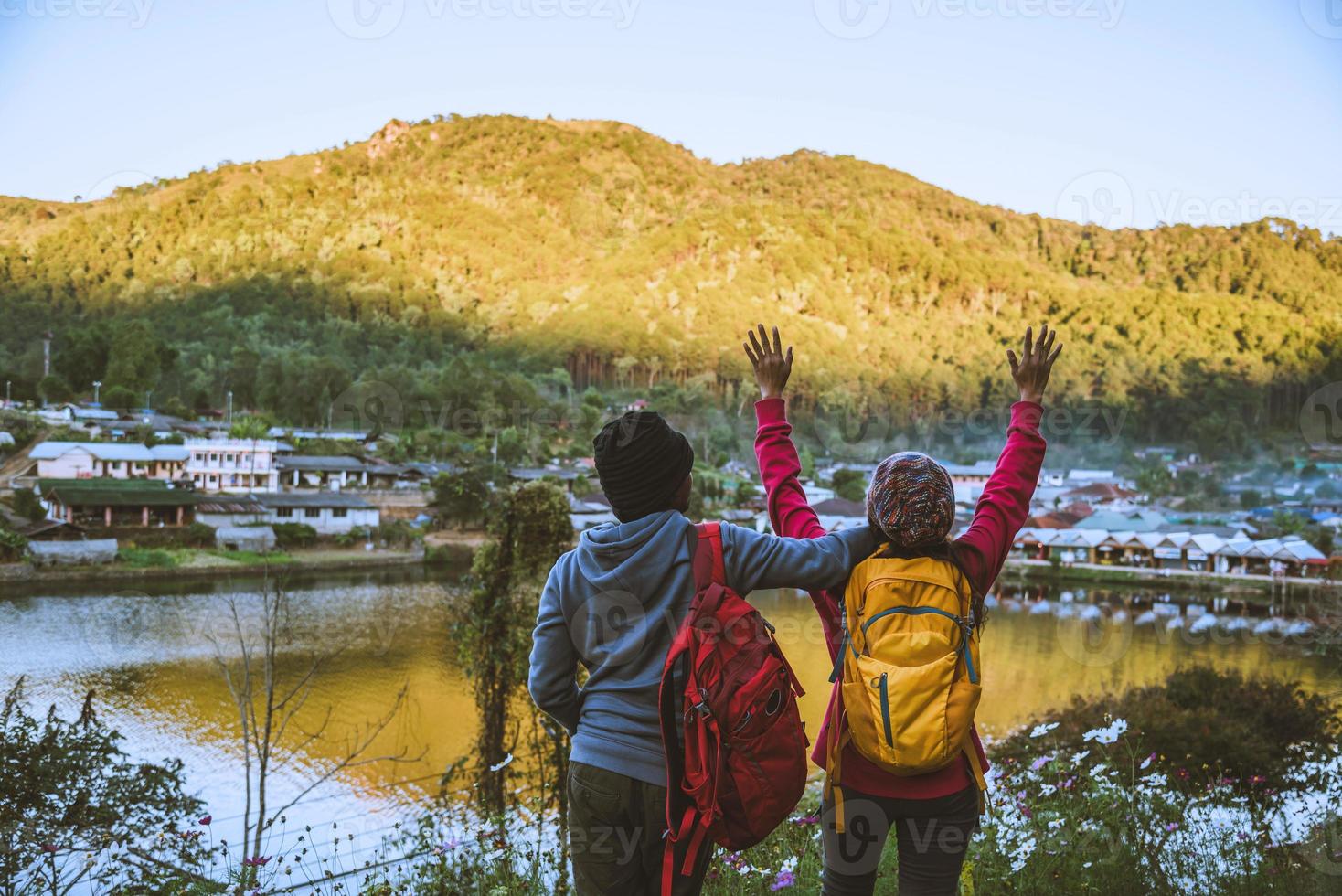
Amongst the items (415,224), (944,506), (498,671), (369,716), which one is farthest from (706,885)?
(415,224)

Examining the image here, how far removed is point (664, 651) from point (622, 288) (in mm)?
96361

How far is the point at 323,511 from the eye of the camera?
1000 inches

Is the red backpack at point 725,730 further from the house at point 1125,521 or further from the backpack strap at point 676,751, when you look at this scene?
the house at point 1125,521

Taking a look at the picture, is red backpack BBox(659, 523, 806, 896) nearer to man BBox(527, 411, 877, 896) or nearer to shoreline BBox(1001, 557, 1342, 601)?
man BBox(527, 411, 877, 896)

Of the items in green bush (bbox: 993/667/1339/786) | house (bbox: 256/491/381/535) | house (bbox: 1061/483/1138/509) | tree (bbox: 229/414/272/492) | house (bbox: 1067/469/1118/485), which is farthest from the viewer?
house (bbox: 1067/469/1118/485)

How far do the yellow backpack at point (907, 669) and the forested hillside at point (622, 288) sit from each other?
45.4 m

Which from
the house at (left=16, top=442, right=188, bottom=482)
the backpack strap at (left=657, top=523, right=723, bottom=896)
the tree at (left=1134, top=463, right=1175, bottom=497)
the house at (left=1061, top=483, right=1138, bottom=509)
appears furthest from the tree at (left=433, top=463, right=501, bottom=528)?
the tree at (left=1134, top=463, right=1175, bottom=497)

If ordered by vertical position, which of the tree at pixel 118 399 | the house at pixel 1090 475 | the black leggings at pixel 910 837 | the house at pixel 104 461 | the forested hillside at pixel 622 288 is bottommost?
the house at pixel 1090 475

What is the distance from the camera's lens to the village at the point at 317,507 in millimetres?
22062

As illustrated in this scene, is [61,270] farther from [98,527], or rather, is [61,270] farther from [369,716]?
[369,716]

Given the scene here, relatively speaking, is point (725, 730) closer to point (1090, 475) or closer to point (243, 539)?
Answer: point (243, 539)

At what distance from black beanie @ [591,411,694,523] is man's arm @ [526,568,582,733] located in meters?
0.14

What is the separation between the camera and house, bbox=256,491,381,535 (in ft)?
81.4

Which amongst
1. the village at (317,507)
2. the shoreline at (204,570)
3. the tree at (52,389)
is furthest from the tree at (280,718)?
the tree at (52,389)
